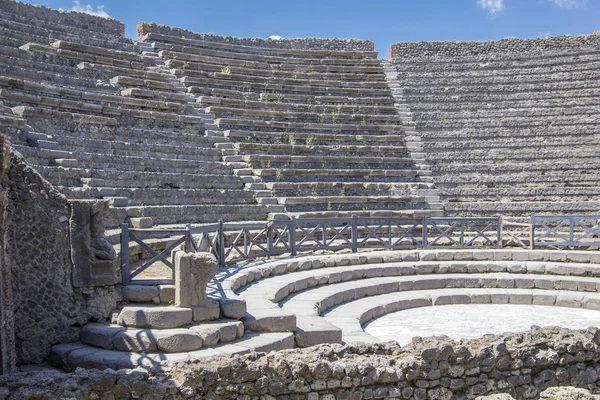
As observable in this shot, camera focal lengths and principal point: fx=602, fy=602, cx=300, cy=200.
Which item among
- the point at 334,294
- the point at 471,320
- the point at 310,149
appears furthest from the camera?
the point at 310,149

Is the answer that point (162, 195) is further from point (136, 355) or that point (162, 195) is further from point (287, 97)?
point (287, 97)

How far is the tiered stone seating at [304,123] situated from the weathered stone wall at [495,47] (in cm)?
158

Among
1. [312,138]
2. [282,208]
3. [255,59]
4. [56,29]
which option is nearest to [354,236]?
[282,208]

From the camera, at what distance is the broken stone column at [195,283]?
6.63m

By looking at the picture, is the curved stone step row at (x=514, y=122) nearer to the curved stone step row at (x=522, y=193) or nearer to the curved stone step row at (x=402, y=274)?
Result: the curved stone step row at (x=522, y=193)

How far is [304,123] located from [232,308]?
11.7 m

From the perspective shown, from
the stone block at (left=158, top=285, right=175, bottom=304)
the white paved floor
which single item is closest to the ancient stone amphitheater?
the stone block at (left=158, top=285, right=175, bottom=304)

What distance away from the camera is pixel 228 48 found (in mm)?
21562

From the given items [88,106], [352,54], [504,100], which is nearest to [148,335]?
[88,106]

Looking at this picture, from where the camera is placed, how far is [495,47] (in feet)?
74.1

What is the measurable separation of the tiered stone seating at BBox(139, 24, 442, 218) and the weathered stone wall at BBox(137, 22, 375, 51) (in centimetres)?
5

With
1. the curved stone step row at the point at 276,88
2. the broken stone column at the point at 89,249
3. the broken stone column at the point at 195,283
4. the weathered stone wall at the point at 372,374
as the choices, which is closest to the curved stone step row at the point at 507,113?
the curved stone step row at the point at 276,88

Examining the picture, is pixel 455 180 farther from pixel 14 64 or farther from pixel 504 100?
pixel 14 64

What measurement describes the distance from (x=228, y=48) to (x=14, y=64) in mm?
8708
